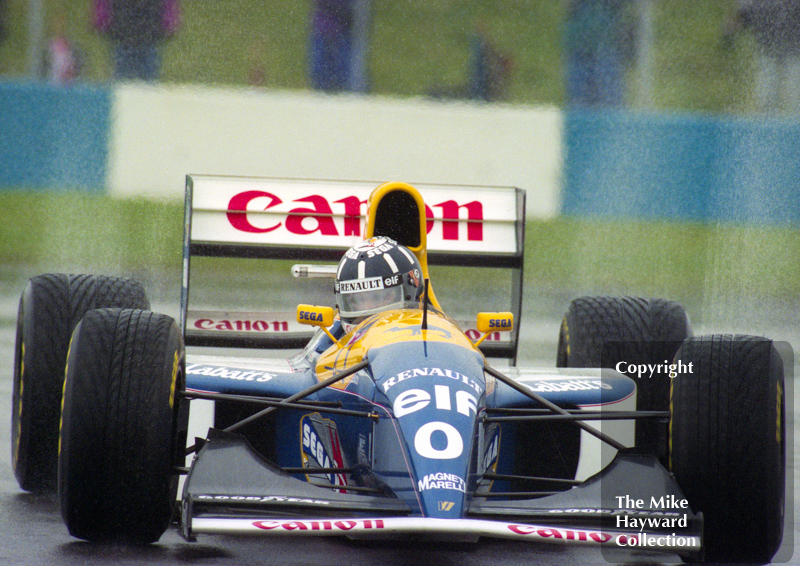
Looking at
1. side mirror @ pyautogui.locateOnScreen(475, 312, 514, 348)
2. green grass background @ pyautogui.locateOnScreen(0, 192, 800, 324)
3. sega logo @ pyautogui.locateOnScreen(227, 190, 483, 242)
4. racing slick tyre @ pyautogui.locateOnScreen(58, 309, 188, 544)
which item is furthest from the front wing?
green grass background @ pyautogui.locateOnScreen(0, 192, 800, 324)

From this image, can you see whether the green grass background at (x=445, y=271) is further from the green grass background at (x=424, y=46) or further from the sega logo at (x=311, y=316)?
the sega logo at (x=311, y=316)

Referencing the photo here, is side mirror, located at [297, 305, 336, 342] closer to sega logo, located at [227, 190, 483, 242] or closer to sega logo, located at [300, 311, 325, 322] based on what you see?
sega logo, located at [300, 311, 325, 322]

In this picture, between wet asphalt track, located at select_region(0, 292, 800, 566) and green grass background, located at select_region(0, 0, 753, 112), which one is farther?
green grass background, located at select_region(0, 0, 753, 112)

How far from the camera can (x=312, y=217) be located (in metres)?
4.98

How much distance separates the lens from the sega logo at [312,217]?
16.3ft

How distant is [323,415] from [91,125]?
25.6 feet

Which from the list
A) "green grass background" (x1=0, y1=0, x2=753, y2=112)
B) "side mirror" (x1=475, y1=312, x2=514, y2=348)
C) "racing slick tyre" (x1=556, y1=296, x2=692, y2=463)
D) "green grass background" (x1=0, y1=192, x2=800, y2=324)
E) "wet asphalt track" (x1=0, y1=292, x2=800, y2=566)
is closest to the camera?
"wet asphalt track" (x1=0, y1=292, x2=800, y2=566)

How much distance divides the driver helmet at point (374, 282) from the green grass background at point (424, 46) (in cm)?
679

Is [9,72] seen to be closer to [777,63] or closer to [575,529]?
[777,63]

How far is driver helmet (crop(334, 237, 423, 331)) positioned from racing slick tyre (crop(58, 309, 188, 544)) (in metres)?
0.94

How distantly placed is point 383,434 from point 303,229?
213 centimetres

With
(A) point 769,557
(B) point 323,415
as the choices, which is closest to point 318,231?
(B) point 323,415

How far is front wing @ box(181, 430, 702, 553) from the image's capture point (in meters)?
2.43

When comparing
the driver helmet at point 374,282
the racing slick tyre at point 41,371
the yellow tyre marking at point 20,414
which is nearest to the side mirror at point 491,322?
the driver helmet at point 374,282
